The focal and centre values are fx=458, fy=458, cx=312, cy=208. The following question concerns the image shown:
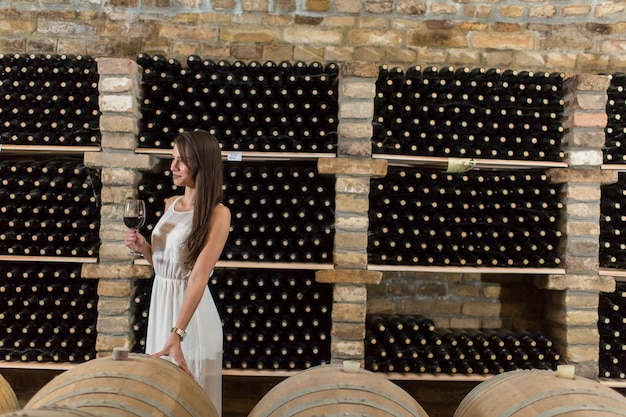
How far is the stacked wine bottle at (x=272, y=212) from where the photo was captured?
3.09m

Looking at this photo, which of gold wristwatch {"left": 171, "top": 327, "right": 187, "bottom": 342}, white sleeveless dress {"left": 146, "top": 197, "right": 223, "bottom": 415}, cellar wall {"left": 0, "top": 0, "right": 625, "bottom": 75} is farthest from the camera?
cellar wall {"left": 0, "top": 0, "right": 625, "bottom": 75}

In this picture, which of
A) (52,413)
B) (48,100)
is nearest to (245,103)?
(48,100)

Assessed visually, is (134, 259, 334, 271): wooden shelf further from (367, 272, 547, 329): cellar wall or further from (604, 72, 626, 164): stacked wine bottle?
(604, 72, 626, 164): stacked wine bottle

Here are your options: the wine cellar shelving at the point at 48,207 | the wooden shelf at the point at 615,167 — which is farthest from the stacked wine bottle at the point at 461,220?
the wine cellar shelving at the point at 48,207

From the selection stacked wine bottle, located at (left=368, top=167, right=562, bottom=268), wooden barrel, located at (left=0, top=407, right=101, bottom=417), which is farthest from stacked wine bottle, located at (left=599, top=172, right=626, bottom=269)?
wooden barrel, located at (left=0, top=407, right=101, bottom=417)

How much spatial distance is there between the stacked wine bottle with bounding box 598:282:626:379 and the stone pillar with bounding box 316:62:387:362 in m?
1.68

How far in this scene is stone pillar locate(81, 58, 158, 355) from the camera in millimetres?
3057

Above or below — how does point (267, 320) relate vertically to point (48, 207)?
below

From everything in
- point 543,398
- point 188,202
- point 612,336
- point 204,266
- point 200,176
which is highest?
point 200,176

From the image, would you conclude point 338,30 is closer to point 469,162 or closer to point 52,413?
point 469,162

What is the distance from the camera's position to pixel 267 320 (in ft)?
10.2

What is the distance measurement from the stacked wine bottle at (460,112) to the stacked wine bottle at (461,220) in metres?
0.21

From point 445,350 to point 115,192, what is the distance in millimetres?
2506

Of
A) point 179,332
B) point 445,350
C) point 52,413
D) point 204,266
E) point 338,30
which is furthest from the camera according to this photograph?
point 338,30
